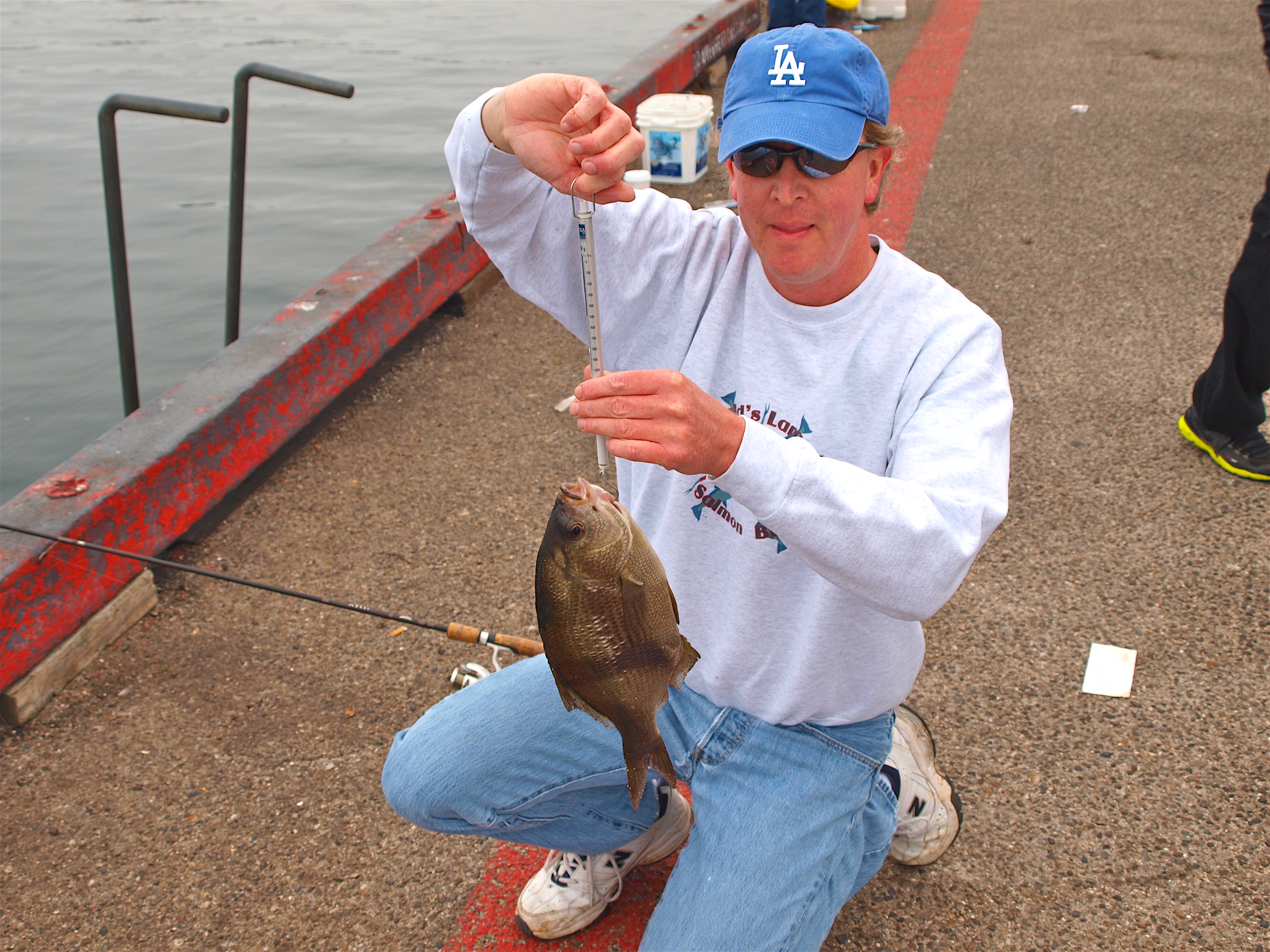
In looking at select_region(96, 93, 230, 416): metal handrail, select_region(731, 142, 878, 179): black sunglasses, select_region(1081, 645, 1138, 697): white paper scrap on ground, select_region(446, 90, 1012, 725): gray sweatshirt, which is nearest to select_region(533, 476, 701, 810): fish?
select_region(446, 90, 1012, 725): gray sweatshirt

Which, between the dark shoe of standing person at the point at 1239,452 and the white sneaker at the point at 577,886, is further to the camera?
the dark shoe of standing person at the point at 1239,452

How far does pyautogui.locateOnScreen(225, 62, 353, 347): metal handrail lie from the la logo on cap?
2.97 metres

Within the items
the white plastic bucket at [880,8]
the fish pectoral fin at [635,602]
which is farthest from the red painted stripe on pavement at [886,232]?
the fish pectoral fin at [635,602]

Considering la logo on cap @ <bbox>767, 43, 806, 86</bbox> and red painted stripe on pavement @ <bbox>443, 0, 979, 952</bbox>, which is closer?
la logo on cap @ <bbox>767, 43, 806, 86</bbox>

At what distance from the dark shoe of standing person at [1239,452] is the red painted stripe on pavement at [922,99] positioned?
179cm

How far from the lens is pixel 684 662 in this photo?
2.05 metres

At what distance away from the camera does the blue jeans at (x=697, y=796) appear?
2.14 m

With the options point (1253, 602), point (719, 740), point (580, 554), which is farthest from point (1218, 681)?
point (580, 554)

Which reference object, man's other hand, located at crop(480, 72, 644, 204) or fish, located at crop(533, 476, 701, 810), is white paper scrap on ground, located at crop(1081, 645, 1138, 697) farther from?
man's other hand, located at crop(480, 72, 644, 204)

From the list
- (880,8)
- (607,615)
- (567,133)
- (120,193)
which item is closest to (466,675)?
(607,615)

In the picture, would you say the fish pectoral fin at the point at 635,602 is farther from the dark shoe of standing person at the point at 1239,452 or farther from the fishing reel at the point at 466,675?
the dark shoe of standing person at the point at 1239,452

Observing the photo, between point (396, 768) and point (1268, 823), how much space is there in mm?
2389

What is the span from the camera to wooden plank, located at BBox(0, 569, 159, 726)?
3170 mm

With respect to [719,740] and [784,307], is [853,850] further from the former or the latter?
[784,307]
